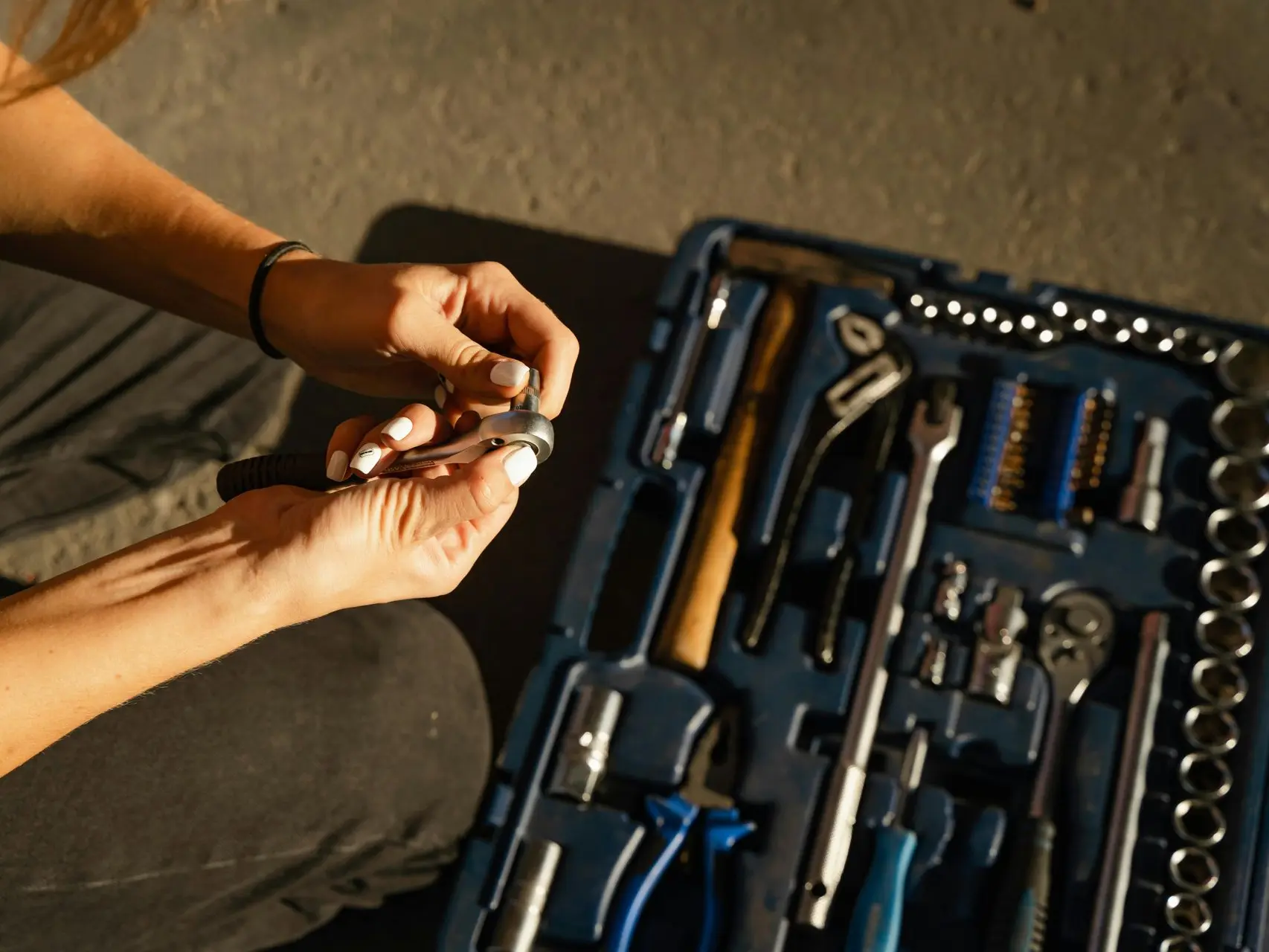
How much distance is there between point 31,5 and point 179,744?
0.41m

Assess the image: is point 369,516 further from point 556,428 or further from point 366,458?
point 556,428

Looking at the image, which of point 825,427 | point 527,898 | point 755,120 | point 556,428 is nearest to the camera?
point 527,898

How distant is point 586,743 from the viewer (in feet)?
2.33

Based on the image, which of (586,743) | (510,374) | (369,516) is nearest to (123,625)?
(369,516)

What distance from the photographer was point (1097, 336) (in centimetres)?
79

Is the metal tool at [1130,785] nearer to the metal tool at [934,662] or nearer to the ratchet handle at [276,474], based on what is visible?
the metal tool at [934,662]

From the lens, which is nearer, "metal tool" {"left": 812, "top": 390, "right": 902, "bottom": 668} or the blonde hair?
the blonde hair

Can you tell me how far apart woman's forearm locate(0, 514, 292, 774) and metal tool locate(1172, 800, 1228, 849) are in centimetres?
59

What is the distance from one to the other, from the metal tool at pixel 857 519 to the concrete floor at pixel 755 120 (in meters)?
0.33

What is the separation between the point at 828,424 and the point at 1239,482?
0.30 meters

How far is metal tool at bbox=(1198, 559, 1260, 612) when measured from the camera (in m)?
0.74

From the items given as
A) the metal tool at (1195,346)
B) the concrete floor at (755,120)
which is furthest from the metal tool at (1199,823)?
the concrete floor at (755,120)

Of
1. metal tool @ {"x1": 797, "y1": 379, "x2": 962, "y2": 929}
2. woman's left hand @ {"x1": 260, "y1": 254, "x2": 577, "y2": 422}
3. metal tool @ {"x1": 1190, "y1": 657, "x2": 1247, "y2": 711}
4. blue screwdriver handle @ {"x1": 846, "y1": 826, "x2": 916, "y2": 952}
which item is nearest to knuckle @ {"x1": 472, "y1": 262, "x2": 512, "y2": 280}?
woman's left hand @ {"x1": 260, "y1": 254, "x2": 577, "y2": 422}

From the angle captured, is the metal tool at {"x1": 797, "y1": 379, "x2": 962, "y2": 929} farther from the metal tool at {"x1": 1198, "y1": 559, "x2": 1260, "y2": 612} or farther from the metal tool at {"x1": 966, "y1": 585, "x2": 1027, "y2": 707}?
the metal tool at {"x1": 1198, "y1": 559, "x2": 1260, "y2": 612}
